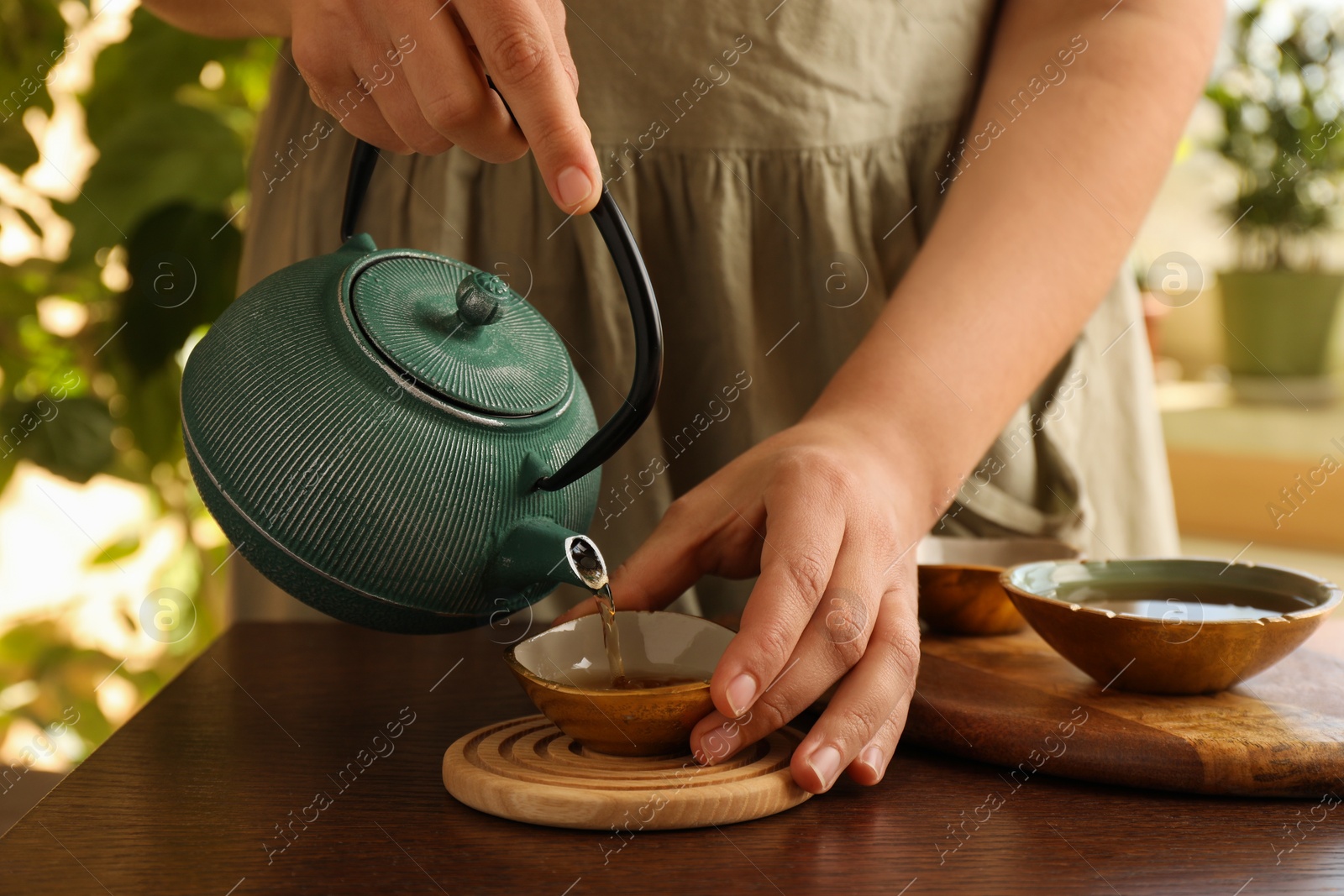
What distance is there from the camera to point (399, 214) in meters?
0.85

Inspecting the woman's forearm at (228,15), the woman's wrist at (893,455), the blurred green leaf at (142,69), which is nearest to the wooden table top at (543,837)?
the woman's wrist at (893,455)

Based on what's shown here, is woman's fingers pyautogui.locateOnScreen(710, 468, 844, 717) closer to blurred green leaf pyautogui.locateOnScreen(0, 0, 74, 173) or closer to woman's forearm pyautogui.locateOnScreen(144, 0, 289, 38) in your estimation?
woman's forearm pyautogui.locateOnScreen(144, 0, 289, 38)

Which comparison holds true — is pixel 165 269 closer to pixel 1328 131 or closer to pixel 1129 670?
pixel 1129 670

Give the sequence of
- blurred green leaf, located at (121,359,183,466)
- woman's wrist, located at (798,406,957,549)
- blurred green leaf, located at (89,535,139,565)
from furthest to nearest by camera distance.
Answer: blurred green leaf, located at (89,535,139,565)
blurred green leaf, located at (121,359,183,466)
woman's wrist, located at (798,406,957,549)

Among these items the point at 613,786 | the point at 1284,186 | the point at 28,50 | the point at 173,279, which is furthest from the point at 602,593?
the point at 1284,186

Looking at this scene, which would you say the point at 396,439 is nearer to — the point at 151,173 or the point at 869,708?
the point at 869,708

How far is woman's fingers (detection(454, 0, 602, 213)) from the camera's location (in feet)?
1.63

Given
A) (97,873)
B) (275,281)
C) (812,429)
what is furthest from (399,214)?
(97,873)

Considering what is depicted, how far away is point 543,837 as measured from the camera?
1.48ft

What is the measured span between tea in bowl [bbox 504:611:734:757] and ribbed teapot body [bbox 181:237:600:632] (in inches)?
1.7

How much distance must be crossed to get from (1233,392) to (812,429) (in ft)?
9.10

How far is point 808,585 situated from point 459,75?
0.29 meters

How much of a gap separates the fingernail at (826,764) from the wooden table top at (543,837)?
16 millimetres

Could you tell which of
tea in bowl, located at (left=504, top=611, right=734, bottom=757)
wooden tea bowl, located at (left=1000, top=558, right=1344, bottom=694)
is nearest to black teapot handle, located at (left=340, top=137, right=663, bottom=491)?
tea in bowl, located at (left=504, top=611, right=734, bottom=757)
